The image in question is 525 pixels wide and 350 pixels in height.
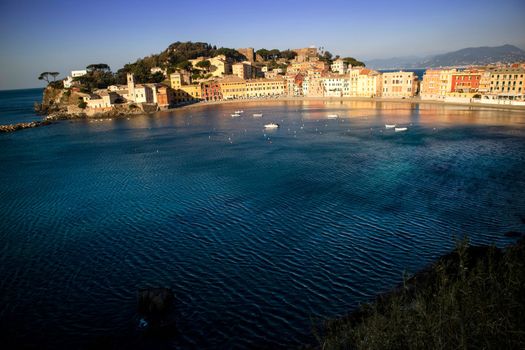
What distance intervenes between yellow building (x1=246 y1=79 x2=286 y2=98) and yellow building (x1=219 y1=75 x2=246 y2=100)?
3.54 feet

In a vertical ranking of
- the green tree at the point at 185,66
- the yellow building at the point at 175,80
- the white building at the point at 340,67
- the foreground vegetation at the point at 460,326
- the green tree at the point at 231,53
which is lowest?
the foreground vegetation at the point at 460,326

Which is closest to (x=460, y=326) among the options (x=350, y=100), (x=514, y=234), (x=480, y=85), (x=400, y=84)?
(x=514, y=234)

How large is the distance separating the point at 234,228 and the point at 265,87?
63.8 m

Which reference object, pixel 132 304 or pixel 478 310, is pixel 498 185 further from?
pixel 132 304

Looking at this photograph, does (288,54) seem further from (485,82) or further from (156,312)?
(156,312)

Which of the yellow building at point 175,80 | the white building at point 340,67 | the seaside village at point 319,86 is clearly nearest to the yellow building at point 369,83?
the seaside village at point 319,86

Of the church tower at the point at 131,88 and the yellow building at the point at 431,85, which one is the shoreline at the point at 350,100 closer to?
the yellow building at the point at 431,85

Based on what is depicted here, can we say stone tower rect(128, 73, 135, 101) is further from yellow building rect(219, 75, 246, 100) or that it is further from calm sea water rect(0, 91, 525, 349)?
calm sea water rect(0, 91, 525, 349)

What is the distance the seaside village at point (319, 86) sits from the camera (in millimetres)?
46125

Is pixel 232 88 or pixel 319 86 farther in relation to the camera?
pixel 232 88

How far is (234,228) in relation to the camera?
1280 cm

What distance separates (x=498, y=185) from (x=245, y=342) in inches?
575

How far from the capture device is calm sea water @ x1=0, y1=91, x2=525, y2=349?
8.17 metres

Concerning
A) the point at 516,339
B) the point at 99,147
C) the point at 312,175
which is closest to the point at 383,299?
the point at 516,339
